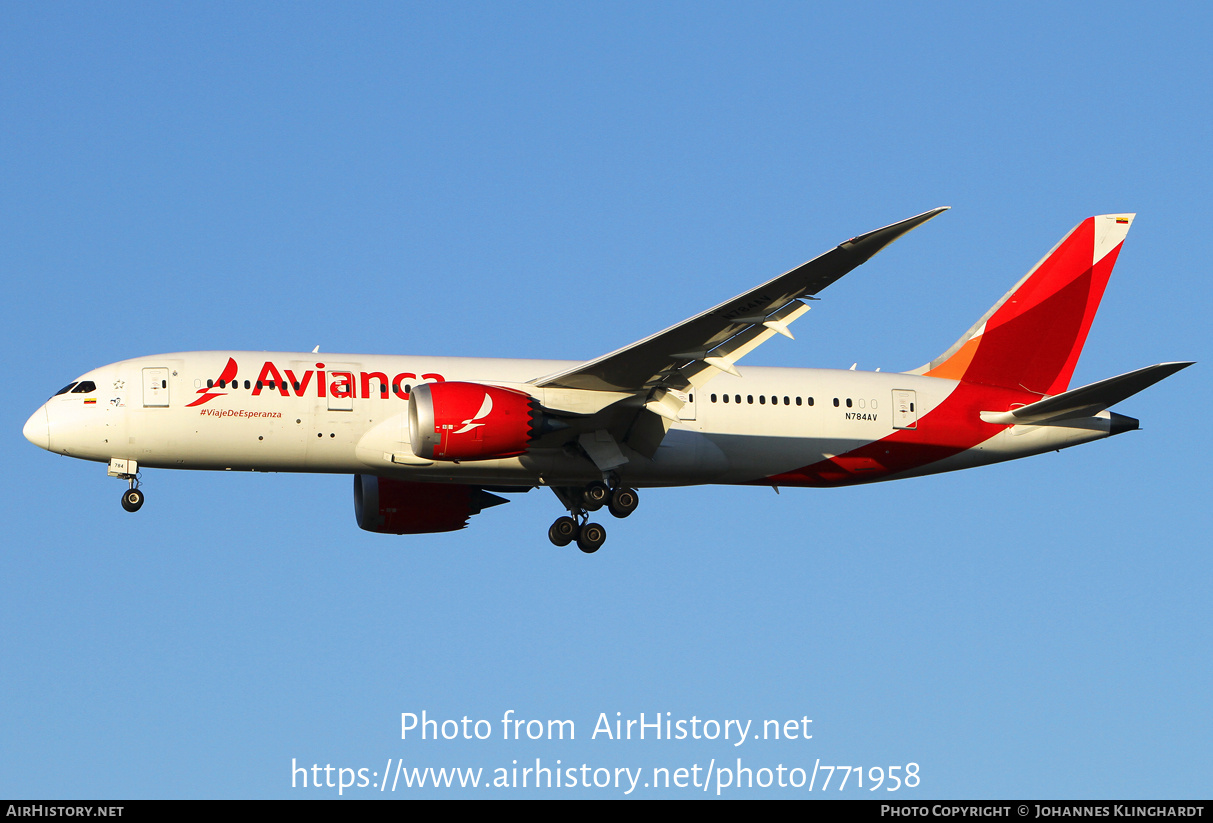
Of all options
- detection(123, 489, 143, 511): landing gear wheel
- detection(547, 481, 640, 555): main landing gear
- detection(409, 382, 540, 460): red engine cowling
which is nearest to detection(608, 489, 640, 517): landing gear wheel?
detection(547, 481, 640, 555): main landing gear

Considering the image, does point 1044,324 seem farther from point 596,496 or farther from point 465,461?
point 465,461

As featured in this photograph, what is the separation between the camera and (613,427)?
3322 centimetres

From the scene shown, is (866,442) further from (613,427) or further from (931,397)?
(613,427)

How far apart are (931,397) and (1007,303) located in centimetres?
369

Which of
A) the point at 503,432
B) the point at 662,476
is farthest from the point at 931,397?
the point at 503,432

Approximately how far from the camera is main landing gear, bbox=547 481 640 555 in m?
33.7

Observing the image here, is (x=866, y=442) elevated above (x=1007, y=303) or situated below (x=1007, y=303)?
below

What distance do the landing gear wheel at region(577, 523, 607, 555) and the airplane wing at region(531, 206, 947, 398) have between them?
3699mm

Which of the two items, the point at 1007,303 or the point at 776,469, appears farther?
the point at 1007,303

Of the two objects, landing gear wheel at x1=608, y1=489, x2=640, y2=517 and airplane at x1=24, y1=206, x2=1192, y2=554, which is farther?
landing gear wheel at x1=608, y1=489, x2=640, y2=517

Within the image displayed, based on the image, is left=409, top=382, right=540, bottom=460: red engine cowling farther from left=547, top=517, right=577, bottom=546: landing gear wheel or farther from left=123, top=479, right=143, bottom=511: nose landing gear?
left=123, top=479, right=143, bottom=511: nose landing gear

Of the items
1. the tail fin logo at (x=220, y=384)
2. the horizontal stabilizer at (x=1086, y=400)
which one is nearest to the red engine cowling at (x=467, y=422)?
the tail fin logo at (x=220, y=384)
